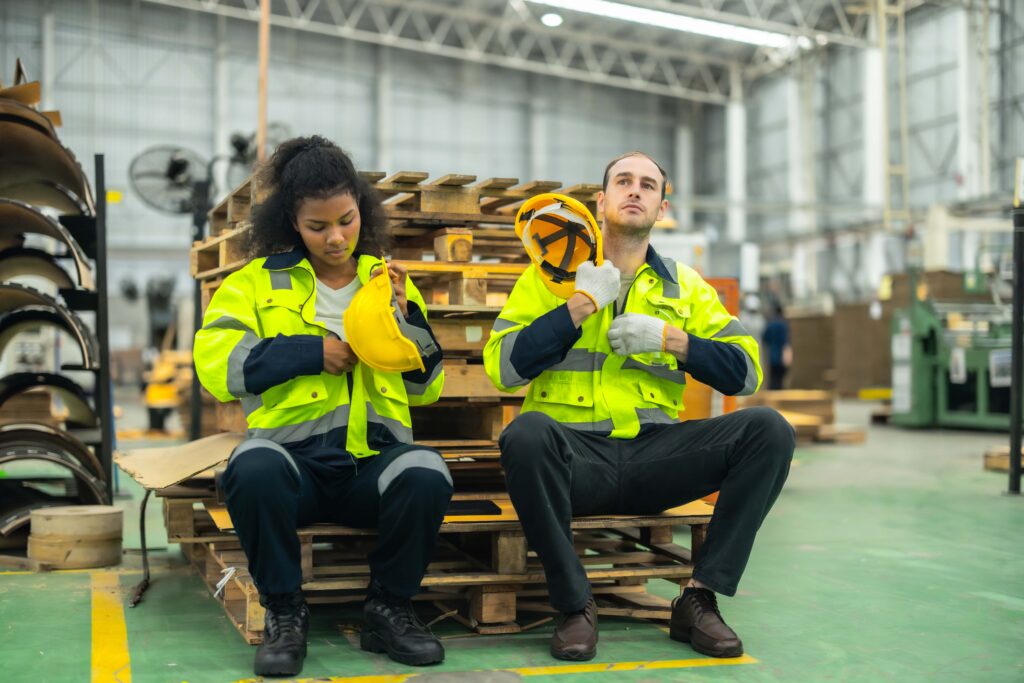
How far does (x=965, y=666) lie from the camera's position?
3.31 meters

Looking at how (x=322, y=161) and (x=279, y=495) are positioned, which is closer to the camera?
(x=279, y=495)

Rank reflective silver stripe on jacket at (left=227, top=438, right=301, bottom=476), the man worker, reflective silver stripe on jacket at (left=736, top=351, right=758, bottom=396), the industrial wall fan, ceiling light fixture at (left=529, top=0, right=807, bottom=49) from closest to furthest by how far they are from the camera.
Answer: reflective silver stripe on jacket at (left=227, top=438, right=301, bottom=476) → the man worker → reflective silver stripe on jacket at (left=736, top=351, right=758, bottom=396) → the industrial wall fan → ceiling light fixture at (left=529, top=0, right=807, bottom=49)

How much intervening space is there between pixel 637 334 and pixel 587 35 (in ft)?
91.2

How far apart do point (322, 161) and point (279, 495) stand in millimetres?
1064

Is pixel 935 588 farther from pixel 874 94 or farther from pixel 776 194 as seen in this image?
pixel 776 194

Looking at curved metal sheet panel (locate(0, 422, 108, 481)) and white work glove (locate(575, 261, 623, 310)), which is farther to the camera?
curved metal sheet panel (locate(0, 422, 108, 481))

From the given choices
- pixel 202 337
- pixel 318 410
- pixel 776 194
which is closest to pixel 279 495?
pixel 318 410

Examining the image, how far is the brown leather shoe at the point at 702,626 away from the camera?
3.35 meters

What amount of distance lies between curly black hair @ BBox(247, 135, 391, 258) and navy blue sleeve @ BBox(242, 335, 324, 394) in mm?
456

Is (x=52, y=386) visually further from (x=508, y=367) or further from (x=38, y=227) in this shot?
(x=508, y=367)

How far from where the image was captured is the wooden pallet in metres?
3.51

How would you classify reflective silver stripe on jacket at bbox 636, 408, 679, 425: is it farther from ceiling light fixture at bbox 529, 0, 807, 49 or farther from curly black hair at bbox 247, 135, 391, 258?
ceiling light fixture at bbox 529, 0, 807, 49

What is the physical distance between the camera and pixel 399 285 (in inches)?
132

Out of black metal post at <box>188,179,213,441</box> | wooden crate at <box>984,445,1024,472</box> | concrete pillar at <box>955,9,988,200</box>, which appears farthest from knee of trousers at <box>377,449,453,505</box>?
concrete pillar at <box>955,9,988,200</box>
